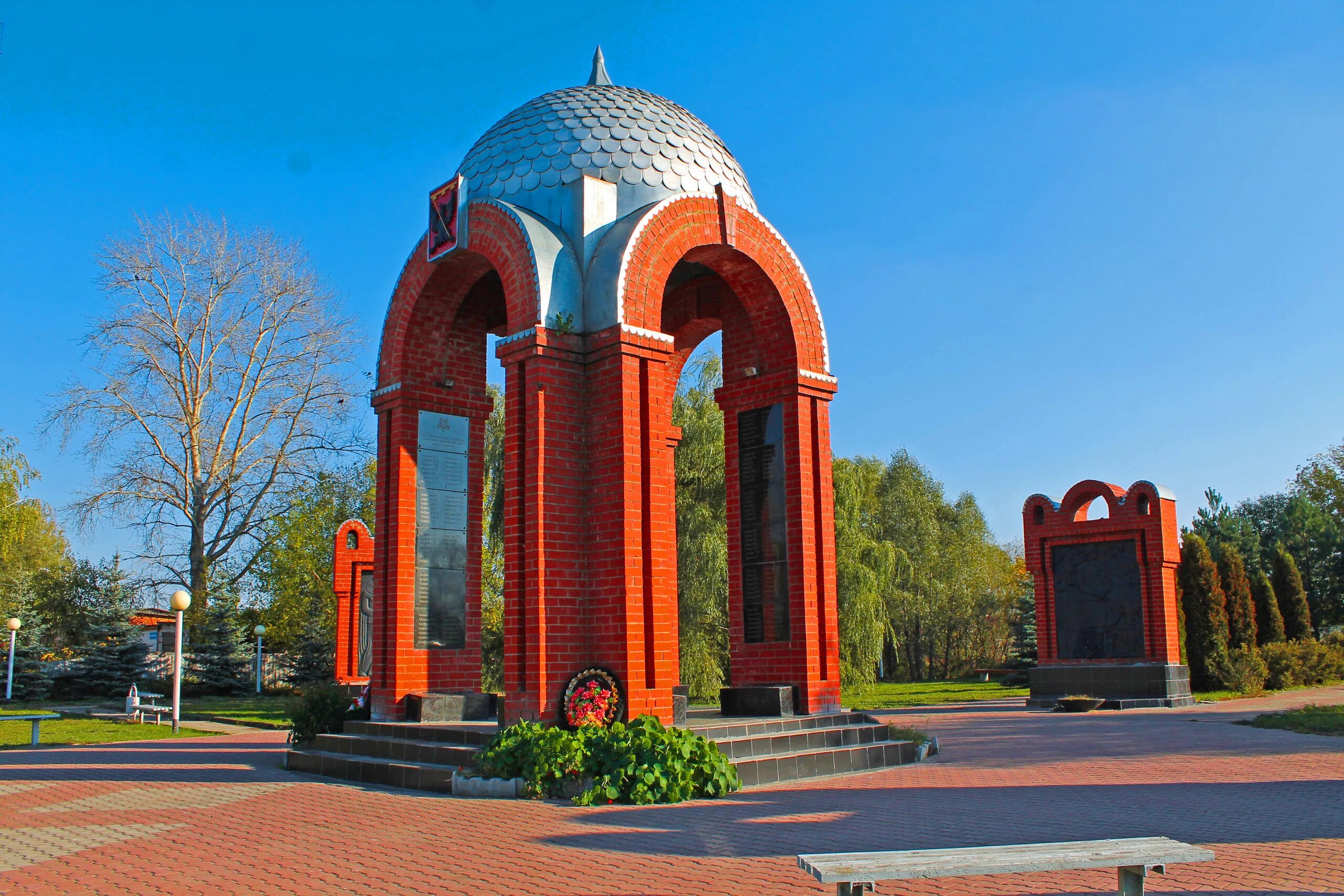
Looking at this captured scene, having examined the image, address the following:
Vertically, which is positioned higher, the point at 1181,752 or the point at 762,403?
the point at 762,403

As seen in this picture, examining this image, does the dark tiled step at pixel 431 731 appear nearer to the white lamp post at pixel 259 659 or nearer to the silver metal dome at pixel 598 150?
the silver metal dome at pixel 598 150

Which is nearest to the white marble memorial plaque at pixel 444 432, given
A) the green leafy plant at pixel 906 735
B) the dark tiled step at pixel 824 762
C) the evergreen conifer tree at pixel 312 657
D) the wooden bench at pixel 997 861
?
the dark tiled step at pixel 824 762

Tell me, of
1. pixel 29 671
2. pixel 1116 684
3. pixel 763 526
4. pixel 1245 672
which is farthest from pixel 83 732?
pixel 1245 672

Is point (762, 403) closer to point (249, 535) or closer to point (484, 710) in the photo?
point (484, 710)

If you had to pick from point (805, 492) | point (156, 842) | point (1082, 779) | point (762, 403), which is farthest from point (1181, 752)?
point (156, 842)

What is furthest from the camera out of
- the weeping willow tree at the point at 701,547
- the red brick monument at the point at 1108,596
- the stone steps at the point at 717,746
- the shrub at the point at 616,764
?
the red brick monument at the point at 1108,596

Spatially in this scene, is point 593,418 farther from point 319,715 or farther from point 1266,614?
point 1266,614

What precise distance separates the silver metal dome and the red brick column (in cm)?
1202

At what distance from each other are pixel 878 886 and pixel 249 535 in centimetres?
2908

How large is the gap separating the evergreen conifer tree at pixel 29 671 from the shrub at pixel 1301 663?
30959 millimetres

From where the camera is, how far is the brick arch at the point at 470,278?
31.5 feet

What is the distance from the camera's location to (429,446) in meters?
11.2

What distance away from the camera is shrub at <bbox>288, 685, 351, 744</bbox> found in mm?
10672

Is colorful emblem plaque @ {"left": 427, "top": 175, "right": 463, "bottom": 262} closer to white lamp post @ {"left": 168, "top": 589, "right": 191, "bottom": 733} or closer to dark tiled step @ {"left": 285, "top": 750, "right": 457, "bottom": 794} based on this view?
dark tiled step @ {"left": 285, "top": 750, "right": 457, "bottom": 794}
